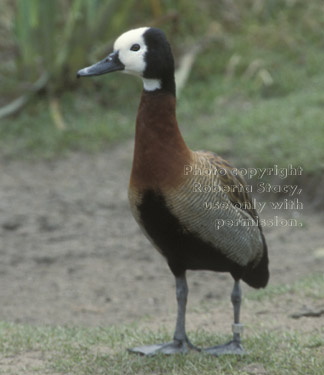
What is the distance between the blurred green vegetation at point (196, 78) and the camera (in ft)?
26.3

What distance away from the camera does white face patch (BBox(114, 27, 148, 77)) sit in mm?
3504

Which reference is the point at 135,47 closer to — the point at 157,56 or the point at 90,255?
the point at 157,56

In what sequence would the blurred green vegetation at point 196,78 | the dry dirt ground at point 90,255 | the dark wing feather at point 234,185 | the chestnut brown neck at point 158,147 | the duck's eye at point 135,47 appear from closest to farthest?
the chestnut brown neck at point 158,147
the duck's eye at point 135,47
the dark wing feather at point 234,185
the dry dirt ground at point 90,255
the blurred green vegetation at point 196,78

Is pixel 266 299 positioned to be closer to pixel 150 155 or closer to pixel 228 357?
pixel 228 357

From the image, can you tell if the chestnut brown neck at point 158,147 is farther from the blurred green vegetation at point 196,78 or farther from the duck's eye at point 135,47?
the blurred green vegetation at point 196,78

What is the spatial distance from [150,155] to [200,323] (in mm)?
1513

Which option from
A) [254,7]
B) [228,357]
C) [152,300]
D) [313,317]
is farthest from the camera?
[254,7]

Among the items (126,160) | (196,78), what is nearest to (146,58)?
(126,160)

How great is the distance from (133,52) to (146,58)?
7 cm

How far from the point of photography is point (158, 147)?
3.45 meters

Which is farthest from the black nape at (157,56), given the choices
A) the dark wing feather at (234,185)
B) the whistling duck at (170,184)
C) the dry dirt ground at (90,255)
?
the dry dirt ground at (90,255)

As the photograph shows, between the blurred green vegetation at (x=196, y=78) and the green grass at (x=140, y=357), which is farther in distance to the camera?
the blurred green vegetation at (x=196, y=78)

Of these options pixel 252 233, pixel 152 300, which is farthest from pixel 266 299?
pixel 252 233

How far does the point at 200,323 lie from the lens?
4.54 m
